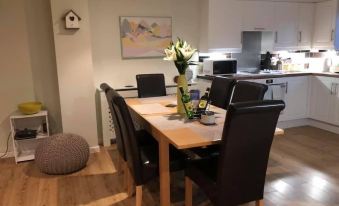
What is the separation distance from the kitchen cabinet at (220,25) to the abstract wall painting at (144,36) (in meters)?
0.56

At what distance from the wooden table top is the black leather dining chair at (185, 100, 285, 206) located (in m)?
0.17

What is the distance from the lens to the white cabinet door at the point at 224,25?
4.30m

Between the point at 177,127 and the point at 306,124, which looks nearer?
the point at 177,127

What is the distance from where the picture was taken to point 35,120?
3764mm

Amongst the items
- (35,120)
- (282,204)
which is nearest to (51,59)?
(35,120)

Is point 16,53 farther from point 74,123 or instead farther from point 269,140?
point 269,140

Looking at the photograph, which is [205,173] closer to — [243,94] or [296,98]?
[243,94]

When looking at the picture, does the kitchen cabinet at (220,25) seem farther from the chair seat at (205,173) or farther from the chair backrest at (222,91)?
the chair seat at (205,173)

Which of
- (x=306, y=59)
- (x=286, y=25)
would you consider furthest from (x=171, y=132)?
(x=306, y=59)

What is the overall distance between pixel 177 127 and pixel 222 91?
1132 millimetres

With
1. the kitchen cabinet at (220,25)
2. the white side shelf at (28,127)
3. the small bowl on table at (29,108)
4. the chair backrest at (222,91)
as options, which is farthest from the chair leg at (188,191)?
the kitchen cabinet at (220,25)

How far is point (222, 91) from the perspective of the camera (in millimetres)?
3092

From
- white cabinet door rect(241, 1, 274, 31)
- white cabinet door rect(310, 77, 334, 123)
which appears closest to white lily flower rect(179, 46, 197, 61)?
white cabinet door rect(241, 1, 274, 31)

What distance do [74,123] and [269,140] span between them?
8.77ft
